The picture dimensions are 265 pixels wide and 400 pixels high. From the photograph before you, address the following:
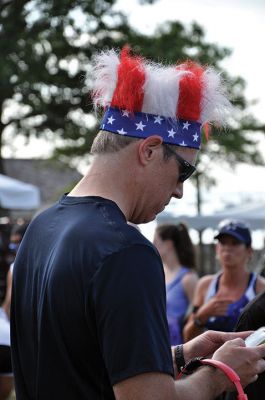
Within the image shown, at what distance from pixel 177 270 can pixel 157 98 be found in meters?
4.04

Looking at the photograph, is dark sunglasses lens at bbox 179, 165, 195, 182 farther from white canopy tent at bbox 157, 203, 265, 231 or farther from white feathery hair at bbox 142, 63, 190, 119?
white canopy tent at bbox 157, 203, 265, 231

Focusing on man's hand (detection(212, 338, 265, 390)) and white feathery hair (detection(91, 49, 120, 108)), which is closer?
man's hand (detection(212, 338, 265, 390))

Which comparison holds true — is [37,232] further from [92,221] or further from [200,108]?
[200,108]

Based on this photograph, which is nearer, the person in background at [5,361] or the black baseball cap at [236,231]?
the person in background at [5,361]

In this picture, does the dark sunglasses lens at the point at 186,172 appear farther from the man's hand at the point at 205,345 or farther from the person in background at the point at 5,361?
the person in background at the point at 5,361

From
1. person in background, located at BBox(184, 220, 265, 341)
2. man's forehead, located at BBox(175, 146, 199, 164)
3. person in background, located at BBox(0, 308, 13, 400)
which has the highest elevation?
man's forehead, located at BBox(175, 146, 199, 164)

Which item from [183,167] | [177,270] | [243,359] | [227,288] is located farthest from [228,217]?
[243,359]

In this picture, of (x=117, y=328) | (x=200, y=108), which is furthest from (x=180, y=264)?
(x=117, y=328)

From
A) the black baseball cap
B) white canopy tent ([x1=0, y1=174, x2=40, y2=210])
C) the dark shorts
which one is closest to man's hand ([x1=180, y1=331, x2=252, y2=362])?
the dark shorts

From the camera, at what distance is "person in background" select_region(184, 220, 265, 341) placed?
Answer: 4.69 metres

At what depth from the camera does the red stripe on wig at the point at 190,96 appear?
78.4 inches

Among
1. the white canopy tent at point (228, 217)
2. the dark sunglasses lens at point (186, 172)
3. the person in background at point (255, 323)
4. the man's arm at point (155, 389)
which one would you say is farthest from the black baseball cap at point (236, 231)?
the white canopy tent at point (228, 217)

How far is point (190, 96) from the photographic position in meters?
2.00

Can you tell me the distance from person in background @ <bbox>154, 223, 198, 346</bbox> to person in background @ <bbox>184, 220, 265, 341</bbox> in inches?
10.9
